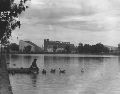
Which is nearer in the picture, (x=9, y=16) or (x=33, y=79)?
(x=9, y=16)

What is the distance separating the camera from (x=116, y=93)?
42406mm

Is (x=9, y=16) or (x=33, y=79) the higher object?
(x=9, y=16)

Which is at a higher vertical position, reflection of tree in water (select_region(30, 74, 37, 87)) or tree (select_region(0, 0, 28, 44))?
tree (select_region(0, 0, 28, 44))

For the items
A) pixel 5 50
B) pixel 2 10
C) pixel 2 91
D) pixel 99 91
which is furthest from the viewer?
pixel 99 91

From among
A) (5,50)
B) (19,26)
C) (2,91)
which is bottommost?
(2,91)

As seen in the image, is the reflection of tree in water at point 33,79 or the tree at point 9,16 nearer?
the tree at point 9,16

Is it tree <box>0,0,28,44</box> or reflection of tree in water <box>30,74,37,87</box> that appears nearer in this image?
tree <box>0,0,28,44</box>

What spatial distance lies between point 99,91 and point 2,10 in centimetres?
2794

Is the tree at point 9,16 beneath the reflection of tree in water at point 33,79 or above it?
above

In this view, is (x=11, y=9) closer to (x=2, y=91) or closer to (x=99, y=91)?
(x=2, y=91)

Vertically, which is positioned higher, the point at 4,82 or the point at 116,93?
the point at 4,82

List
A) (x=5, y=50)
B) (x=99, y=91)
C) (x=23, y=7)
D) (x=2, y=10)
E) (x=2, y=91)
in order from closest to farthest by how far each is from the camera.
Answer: (x=2, y=91), (x=2, y=10), (x=23, y=7), (x=5, y=50), (x=99, y=91)

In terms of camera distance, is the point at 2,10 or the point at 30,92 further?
the point at 30,92

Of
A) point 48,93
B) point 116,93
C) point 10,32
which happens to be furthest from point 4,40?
point 116,93
